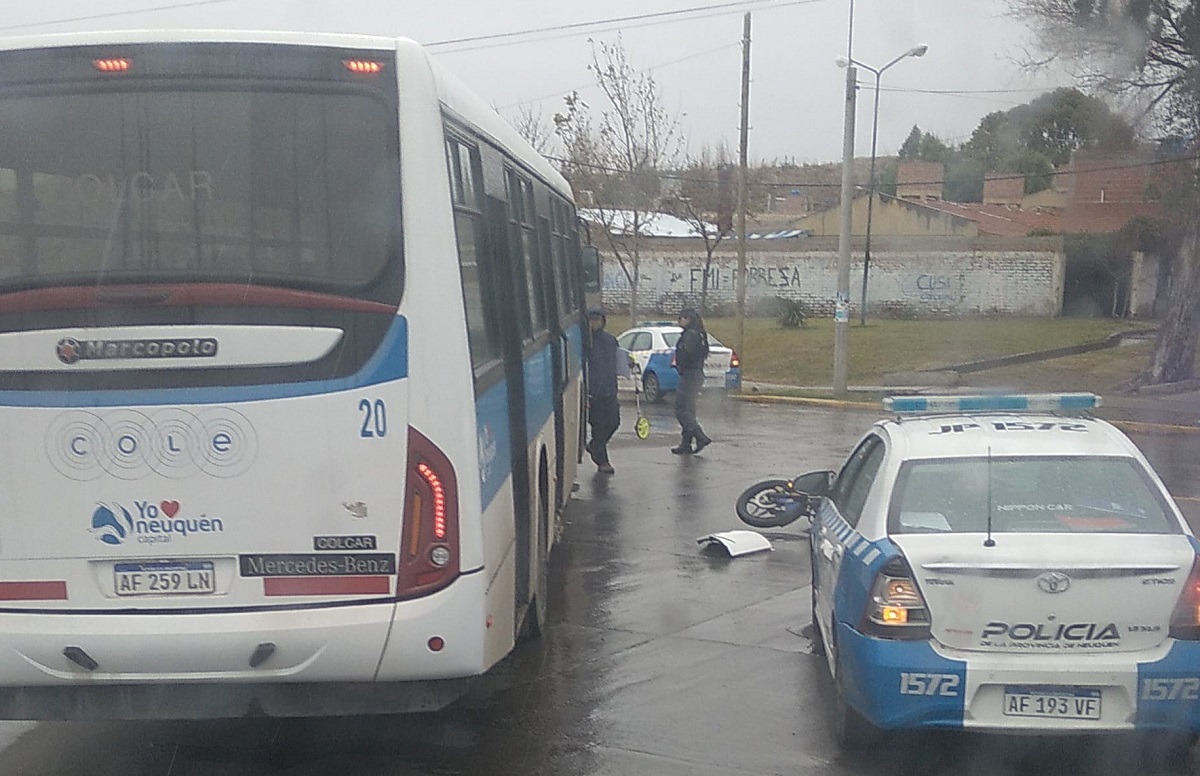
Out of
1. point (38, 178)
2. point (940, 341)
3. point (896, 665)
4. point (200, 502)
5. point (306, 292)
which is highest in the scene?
point (38, 178)

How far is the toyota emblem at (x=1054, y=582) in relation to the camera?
4730 millimetres

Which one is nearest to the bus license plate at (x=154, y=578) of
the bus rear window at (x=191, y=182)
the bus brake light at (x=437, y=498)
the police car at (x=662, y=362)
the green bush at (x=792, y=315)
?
the bus brake light at (x=437, y=498)

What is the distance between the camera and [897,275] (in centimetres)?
3784

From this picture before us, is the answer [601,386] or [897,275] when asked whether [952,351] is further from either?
[601,386]

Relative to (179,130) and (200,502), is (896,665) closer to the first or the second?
(200,502)

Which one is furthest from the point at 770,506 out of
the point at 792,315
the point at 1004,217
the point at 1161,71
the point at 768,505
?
the point at 792,315

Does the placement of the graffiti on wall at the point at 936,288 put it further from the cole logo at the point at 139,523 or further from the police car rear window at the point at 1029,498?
the cole logo at the point at 139,523

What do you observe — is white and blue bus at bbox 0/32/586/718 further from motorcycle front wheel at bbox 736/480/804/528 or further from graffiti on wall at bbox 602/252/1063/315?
graffiti on wall at bbox 602/252/1063/315

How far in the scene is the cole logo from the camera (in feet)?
14.5

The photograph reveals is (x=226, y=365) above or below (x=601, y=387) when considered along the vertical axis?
above

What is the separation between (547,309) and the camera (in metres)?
8.34

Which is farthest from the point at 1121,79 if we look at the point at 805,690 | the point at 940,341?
the point at 940,341

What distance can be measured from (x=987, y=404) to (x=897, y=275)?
107ft

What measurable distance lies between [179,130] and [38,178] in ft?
1.71
